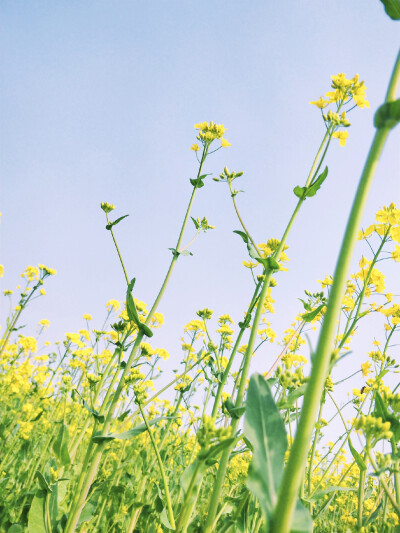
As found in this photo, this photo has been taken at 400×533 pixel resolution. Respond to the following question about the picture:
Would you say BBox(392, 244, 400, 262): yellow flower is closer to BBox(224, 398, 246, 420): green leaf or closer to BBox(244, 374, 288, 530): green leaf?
BBox(224, 398, 246, 420): green leaf

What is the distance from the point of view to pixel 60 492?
8.39 ft

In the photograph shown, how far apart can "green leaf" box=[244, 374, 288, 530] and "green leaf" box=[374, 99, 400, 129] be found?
0.71 metres

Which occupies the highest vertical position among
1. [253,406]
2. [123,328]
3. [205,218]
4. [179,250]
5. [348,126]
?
[348,126]

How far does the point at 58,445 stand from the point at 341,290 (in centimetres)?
219

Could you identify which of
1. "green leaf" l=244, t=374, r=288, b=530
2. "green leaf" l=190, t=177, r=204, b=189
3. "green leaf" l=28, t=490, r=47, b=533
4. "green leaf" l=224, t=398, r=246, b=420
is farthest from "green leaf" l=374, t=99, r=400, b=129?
"green leaf" l=28, t=490, r=47, b=533

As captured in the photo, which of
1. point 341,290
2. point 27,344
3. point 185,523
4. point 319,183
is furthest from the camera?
point 27,344

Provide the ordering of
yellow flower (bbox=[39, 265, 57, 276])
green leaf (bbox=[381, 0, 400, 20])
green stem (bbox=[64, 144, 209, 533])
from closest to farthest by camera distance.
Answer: green leaf (bbox=[381, 0, 400, 20]) < green stem (bbox=[64, 144, 209, 533]) < yellow flower (bbox=[39, 265, 57, 276])

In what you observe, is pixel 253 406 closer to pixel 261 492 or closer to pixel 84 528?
pixel 261 492

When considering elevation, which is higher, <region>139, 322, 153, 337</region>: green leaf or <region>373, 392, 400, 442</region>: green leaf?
<region>139, 322, 153, 337</region>: green leaf

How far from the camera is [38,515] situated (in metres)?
2.04

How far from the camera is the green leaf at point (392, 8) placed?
958 mm

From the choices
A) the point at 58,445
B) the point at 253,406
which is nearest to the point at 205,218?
the point at 58,445

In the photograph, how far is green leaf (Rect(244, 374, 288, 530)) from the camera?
0.83 m

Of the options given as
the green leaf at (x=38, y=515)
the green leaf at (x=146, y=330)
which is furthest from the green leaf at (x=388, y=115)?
the green leaf at (x=38, y=515)
